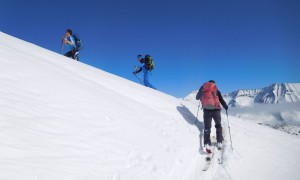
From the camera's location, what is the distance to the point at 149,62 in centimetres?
1791

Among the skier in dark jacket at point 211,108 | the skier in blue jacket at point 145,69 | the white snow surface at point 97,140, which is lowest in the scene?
the white snow surface at point 97,140

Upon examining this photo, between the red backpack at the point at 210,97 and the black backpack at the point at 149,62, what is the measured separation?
8.50m

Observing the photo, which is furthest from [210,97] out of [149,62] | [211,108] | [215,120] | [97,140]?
[149,62]

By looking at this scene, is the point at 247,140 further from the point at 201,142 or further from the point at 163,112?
the point at 163,112

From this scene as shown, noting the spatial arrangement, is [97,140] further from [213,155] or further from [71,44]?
[71,44]

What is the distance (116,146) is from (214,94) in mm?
4561

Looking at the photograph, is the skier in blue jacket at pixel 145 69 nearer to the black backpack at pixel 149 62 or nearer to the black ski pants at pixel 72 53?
the black backpack at pixel 149 62

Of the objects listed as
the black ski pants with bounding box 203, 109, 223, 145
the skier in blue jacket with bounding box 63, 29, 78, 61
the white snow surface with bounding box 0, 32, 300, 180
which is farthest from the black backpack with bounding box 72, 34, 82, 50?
the black ski pants with bounding box 203, 109, 223, 145

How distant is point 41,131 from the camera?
559 centimetres

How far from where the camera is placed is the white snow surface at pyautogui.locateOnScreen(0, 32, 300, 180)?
4945 mm

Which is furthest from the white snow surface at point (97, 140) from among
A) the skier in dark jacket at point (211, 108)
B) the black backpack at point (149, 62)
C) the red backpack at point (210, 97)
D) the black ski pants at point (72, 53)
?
the black ski pants at point (72, 53)

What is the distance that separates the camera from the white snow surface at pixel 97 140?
4.95m

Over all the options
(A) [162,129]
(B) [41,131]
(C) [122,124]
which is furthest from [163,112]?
(B) [41,131]

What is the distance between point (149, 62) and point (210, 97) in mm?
9136
